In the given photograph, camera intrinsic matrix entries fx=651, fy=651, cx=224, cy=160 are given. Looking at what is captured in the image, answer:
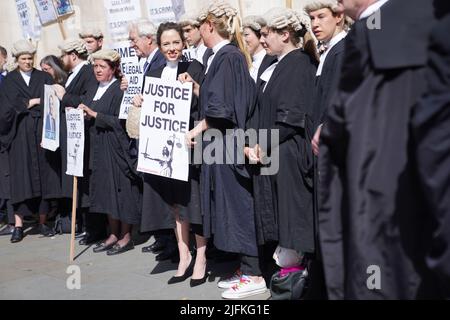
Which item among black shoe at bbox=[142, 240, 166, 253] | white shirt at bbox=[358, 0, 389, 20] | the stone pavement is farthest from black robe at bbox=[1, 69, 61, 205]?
white shirt at bbox=[358, 0, 389, 20]

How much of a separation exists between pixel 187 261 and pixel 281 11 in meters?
2.09

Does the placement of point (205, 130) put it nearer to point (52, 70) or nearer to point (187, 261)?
point (187, 261)

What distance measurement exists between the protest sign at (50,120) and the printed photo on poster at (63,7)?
17.4 feet

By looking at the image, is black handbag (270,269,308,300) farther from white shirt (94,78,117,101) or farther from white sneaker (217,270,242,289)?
white shirt (94,78,117,101)

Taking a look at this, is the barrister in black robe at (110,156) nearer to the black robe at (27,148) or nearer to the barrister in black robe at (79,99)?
the barrister in black robe at (79,99)

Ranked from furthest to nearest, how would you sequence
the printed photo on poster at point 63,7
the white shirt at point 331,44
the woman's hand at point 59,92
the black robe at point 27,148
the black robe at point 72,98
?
the printed photo on poster at point 63,7, the black robe at point 27,148, the woman's hand at point 59,92, the black robe at point 72,98, the white shirt at point 331,44

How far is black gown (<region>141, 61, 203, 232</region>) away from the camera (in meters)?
5.02

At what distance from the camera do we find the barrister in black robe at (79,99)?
6766 mm

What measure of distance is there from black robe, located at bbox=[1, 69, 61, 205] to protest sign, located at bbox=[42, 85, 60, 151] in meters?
0.33

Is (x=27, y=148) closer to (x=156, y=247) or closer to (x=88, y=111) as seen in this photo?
(x=88, y=111)

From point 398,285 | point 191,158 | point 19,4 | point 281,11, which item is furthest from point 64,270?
point 19,4

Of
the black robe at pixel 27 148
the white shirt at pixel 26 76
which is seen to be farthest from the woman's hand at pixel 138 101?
the white shirt at pixel 26 76

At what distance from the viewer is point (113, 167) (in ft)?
20.5

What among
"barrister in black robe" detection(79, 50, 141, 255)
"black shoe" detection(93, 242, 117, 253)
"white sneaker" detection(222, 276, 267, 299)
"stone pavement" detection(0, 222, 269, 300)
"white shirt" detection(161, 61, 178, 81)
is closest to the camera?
"white sneaker" detection(222, 276, 267, 299)
